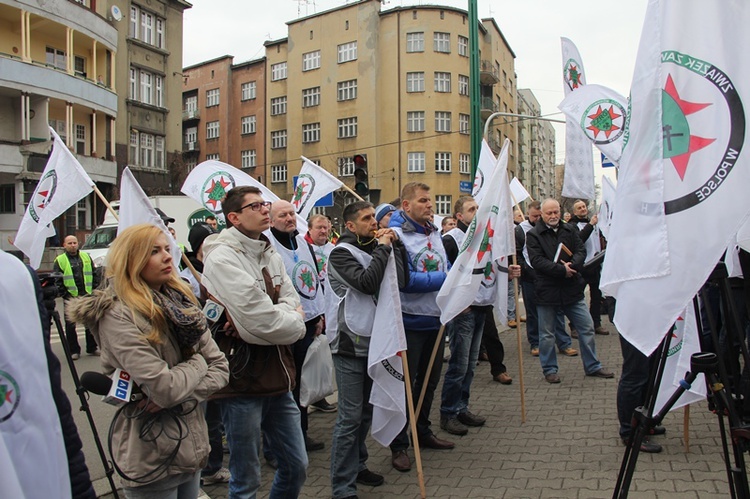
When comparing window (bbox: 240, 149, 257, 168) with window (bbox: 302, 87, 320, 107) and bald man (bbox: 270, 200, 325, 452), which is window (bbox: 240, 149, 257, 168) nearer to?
window (bbox: 302, 87, 320, 107)

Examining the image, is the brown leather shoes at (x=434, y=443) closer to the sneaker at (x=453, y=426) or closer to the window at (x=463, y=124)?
the sneaker at (x=453, y=426)

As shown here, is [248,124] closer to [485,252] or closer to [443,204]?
[443,204]

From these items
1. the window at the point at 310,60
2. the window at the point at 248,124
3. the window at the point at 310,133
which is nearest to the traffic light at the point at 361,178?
the window at the point at 310,133

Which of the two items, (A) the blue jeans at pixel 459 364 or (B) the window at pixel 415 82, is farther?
(B) the window at pixel 415 82

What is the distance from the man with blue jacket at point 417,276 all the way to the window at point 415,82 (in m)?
41.8

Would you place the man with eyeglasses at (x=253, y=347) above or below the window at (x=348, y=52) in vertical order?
below

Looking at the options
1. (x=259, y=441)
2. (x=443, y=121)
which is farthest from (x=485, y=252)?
(x=443, y=121)

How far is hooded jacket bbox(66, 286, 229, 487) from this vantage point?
8.66ft

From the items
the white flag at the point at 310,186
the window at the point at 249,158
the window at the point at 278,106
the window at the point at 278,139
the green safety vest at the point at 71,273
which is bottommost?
the green safety vest at the point at 71,273

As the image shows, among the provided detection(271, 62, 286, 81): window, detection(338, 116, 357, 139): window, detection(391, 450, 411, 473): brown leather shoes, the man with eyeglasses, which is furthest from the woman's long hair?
detection(271, 62, 286, 81): window

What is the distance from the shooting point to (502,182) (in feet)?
18.7

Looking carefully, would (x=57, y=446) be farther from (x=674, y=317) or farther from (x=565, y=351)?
(x=565, y=351)

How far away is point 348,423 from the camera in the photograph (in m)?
4.21

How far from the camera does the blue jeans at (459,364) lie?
5605 millimetres
